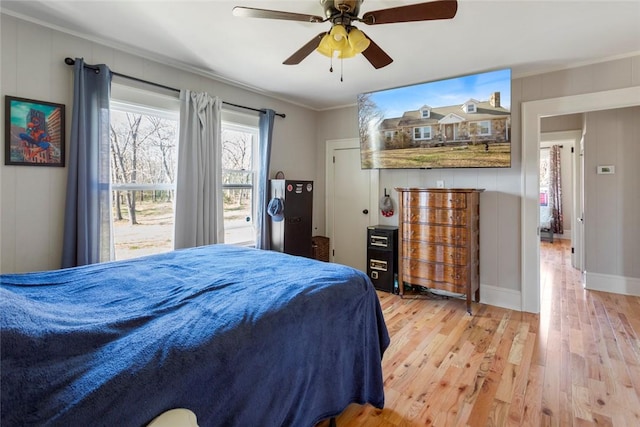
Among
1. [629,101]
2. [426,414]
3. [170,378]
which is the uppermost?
[629,101]

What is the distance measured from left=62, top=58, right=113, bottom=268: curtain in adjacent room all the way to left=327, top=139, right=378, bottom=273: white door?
9.92 ft

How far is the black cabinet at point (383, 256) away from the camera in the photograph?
4078 mm

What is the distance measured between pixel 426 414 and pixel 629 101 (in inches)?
130

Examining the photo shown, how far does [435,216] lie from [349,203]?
156 centimetres

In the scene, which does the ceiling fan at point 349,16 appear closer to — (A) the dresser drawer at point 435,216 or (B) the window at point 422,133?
(B) the window at point 422,133

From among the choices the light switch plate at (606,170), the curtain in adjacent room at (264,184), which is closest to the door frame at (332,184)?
the curtain in adjacent room at (264,184)

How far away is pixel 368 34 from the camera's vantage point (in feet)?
8.52

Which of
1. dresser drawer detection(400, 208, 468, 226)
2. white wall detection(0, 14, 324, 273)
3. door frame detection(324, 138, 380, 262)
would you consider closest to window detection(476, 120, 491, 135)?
dresser drawer detection(400, 208, 468, 226)

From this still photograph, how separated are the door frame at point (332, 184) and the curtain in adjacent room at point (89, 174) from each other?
2983 mm

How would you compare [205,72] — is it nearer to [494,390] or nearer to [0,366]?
[0,366]

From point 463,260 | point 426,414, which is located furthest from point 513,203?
point 426,414

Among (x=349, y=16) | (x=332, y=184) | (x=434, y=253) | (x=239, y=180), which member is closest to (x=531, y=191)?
(x=434, y=253)

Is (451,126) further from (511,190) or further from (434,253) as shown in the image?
(434,253)

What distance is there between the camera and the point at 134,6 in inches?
86.3
